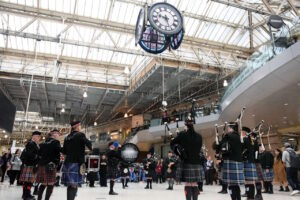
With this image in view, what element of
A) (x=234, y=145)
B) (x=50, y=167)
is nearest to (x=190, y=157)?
(x=234, y=145)

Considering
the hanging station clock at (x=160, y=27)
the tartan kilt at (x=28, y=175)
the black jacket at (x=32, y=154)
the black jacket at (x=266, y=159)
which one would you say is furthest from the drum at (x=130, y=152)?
the black jacket at (x=32, y=154)

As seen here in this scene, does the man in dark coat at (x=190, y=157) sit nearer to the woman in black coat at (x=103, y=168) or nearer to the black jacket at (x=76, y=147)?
the black jacket at (x=76, y=147)

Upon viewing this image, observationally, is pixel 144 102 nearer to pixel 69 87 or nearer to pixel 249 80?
pixel 69 87

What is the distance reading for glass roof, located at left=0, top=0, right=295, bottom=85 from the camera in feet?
51.3

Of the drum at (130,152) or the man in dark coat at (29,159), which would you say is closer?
the man in dark coat at (29,159)

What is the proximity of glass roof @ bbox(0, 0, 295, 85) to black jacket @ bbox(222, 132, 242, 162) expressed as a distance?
11.1 m

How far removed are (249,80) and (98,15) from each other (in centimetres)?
1029

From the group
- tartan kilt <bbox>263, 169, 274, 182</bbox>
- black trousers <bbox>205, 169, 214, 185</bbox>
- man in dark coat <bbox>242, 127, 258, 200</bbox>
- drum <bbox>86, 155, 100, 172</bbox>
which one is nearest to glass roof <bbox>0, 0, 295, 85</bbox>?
drum <bbox>86, 155, 100, 172</bbox>

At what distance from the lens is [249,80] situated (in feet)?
39.1

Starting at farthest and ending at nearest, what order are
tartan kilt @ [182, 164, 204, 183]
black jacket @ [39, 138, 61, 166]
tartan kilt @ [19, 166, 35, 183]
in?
tartan kilt @ [19, 166, 35, 183] → black jacket @ [39, 138, 61, 166] → tartan kilt @ [182, 164, 204, 183]

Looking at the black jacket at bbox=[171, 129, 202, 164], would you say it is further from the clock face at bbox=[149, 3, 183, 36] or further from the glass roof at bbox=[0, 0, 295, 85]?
the glass roof at bbox=[0, 0, 295, 85]

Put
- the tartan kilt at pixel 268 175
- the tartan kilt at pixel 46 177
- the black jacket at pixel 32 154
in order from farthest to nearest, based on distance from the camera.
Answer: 1. the tartan kilt at pixel 268 175
2. the black jacket at pixel 32 154
3. the tartan kilt at pixel 46 177

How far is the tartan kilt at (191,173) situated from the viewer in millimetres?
4469

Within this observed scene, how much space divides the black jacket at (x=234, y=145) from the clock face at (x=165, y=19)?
515 centimetres
